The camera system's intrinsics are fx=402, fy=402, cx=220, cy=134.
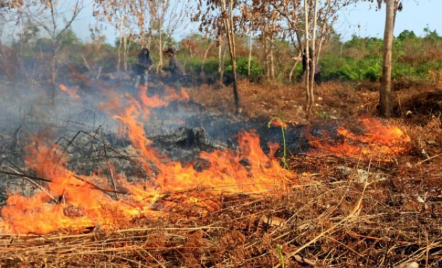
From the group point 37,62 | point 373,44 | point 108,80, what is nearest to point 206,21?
point 108,80

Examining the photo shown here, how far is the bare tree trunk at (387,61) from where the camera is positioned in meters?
7.71

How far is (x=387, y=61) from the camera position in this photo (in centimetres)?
805

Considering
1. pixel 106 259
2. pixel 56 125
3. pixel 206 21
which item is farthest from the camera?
pixel 206 21

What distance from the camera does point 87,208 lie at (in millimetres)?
3582

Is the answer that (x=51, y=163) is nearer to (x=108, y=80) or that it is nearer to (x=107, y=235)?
(x=107, y=235)

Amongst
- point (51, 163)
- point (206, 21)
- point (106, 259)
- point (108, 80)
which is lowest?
point (106, 259)

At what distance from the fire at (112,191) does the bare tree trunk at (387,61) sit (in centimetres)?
425

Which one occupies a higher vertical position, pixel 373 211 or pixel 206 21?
pixel 206 21

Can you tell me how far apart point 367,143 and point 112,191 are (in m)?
3.94

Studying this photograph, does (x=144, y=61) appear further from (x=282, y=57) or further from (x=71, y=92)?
(x=282, y=57)

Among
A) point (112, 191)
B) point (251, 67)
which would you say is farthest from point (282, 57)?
point (112, 191)

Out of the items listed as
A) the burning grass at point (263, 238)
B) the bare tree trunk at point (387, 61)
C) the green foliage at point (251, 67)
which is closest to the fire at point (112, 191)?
the burning grass at point (263, 238)

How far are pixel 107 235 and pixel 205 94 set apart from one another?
929 cm

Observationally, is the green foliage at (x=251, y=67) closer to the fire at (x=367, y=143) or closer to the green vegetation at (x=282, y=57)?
the green vegetation at (x=282, y=57)
